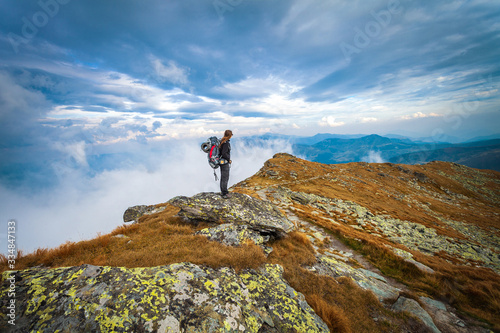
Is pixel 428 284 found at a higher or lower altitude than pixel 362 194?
higher

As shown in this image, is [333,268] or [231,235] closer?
[231,235]

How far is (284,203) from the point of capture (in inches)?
1253

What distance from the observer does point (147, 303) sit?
5.62 m

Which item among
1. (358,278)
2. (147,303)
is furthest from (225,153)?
(358,278)

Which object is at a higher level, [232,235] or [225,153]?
[225,153]

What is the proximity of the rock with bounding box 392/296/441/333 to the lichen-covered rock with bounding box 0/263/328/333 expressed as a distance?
6.00m

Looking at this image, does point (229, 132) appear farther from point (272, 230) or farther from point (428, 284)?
point (428, 284)

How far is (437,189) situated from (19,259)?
12613cm

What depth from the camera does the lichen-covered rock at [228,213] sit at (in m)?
14.1

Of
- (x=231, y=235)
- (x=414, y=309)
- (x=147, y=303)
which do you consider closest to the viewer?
(x=147, y=303)

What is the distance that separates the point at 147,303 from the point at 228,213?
8.86 metres

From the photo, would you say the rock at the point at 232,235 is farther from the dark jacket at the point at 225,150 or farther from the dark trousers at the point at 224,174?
the dark jacket at the point at 225,150

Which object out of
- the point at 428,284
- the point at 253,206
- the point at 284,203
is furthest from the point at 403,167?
A: the point at 253,206

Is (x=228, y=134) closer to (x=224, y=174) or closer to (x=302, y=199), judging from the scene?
(x=224, y=174)
